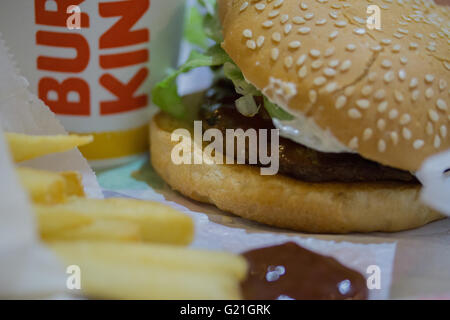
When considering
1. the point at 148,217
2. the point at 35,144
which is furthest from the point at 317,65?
the point at 35,144

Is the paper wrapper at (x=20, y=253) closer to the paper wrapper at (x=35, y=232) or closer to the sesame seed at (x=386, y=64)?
the paper wrapper at (x=35, y=232)

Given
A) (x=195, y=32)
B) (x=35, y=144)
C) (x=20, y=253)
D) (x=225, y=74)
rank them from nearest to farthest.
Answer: (x=20, y=253)
(x=35, y=144)
(x=225, y=74)
(x=195, y=32)

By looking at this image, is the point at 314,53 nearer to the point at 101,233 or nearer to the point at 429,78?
the point at 429,78

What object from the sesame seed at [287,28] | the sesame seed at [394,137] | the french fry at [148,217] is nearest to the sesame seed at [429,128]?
the sesame seed at [394,137]

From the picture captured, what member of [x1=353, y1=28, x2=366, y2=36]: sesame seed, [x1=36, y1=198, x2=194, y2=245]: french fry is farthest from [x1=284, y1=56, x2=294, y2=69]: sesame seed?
[x1=36, y1=198, x2=194, y2=245]: french fry

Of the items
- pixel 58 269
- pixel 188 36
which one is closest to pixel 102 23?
pixel 188 36

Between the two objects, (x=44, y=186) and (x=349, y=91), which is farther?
(x=349, y=91)
